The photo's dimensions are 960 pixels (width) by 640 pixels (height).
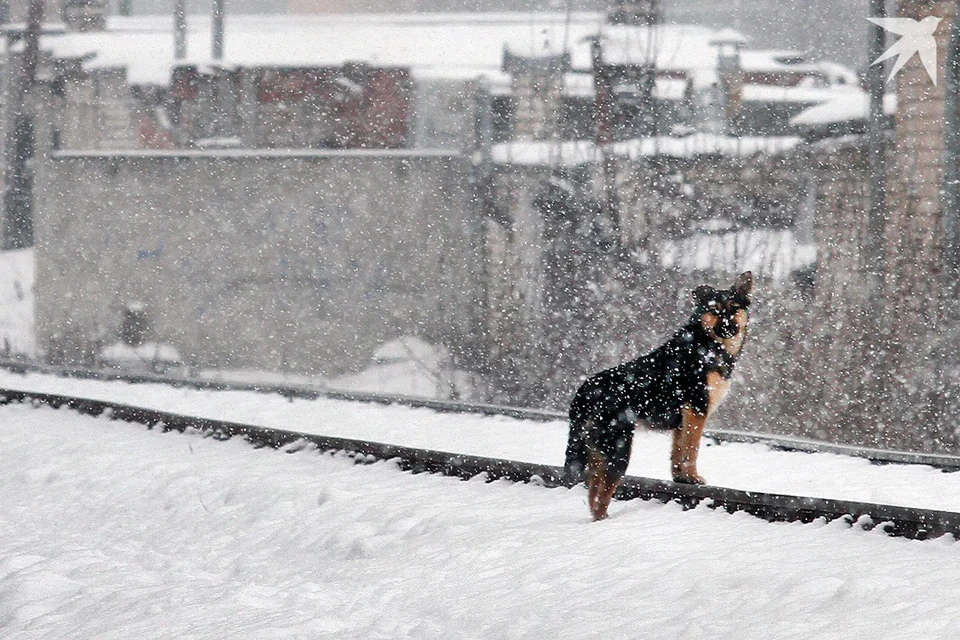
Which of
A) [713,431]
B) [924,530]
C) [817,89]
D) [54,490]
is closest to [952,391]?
[713,431]

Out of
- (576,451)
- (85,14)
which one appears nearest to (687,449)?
(576,451)

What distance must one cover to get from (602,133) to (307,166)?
275 inches

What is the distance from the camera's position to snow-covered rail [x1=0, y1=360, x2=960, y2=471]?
690 cm

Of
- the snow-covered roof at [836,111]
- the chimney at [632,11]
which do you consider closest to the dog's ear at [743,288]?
the chimney at [632,11]

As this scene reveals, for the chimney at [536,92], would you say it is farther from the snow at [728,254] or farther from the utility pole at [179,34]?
the utility pole at [179,34]

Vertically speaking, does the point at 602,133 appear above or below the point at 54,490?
above

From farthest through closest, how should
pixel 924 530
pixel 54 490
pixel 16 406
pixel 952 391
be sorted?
pixel 952 391, pixel 16 406, pixel 54 490, pixel 924 530

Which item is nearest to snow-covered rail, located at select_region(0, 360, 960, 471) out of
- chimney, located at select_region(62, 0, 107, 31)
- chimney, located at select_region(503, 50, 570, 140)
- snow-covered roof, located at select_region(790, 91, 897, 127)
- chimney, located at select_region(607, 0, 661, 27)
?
chimney, located at select_region(503, 50, 570, 140)

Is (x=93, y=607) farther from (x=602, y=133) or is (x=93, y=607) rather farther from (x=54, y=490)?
(x=602, y=133)

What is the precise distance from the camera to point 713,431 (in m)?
7.86

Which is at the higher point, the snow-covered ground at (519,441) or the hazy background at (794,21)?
the hazy background at (794,21)

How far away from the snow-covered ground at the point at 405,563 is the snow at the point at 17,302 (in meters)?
15.7

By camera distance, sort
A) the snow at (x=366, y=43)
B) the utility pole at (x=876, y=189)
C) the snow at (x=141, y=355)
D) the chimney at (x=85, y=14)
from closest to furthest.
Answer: the utility pole at (x=876, y=189)
the snow at (x=141, y=355)
the snow at (x=366, y=43)
the chimney at (x=85, y=14)

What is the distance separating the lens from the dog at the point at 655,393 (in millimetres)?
5363
